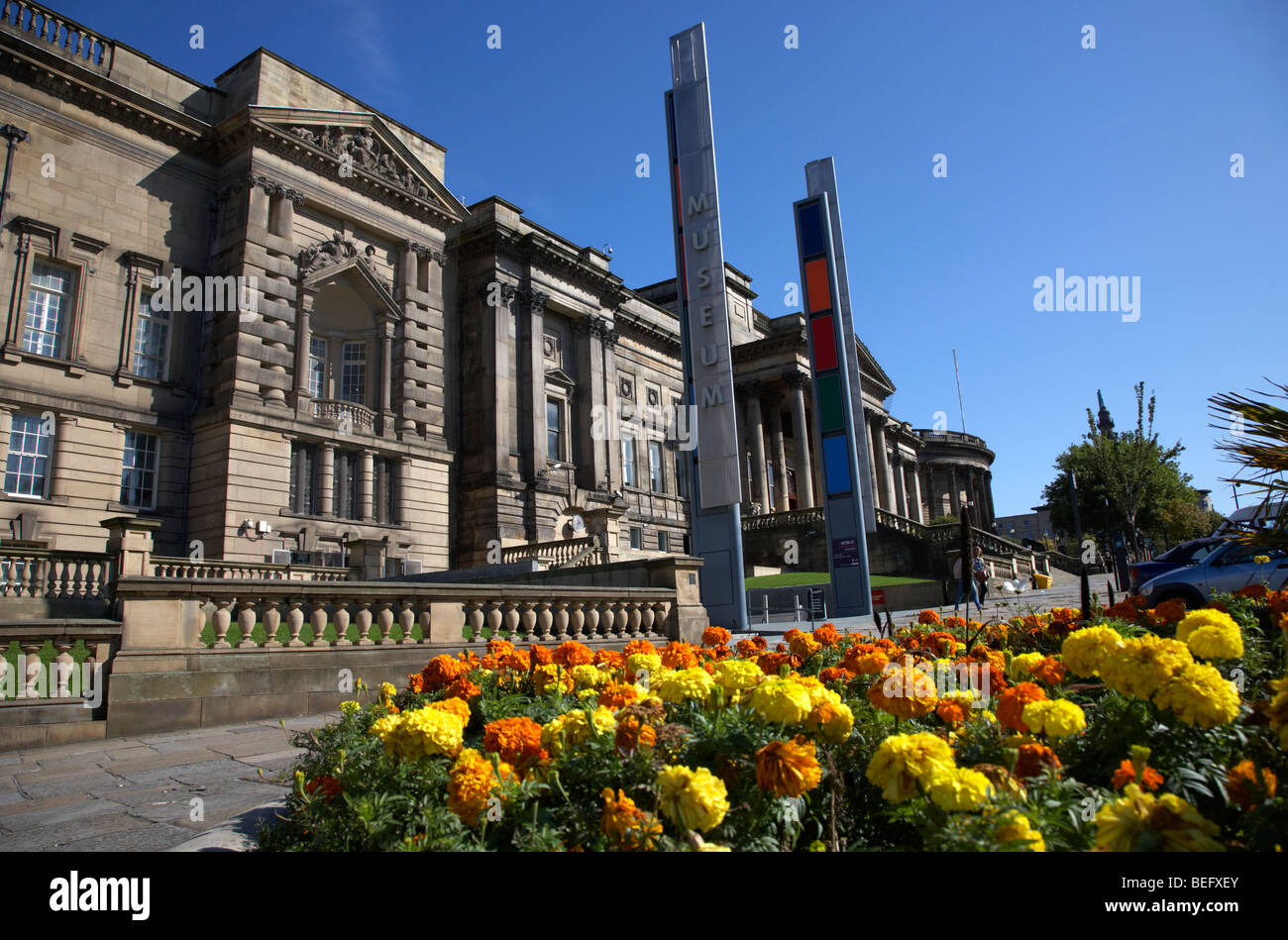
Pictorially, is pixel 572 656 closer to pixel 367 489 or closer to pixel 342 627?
pixel 342 627

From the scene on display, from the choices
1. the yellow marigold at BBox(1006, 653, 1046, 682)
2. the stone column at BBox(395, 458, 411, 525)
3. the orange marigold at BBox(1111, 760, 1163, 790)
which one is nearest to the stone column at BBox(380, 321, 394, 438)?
the stone column at BBox(395, 458, 411, 525)

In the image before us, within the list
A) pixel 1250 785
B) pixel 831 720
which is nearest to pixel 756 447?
pixel 831 720

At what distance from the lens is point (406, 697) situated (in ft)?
18.1

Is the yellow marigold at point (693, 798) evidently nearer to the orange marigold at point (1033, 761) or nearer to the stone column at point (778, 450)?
the orange marigold at point (1033, 761)

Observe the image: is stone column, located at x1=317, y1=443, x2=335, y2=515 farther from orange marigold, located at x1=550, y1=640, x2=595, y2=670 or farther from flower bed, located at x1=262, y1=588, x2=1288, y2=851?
flower bed, located at x1=262, y1=588, x2=1288, y2=851

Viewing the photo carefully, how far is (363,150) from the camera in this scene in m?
31.2

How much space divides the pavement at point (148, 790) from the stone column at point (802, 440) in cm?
4558

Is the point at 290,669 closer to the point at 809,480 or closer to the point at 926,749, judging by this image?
the point at 926,749

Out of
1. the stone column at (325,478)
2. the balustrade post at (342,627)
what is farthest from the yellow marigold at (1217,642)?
the stone column at (325,478)

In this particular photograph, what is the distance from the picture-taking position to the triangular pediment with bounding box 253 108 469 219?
2864cm

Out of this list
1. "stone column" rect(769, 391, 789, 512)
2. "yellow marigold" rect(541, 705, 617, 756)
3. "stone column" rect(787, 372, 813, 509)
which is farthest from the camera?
"stone column" rect(769, 391, 789, 512)

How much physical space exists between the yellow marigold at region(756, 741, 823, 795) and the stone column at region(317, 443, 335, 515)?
28.1 meters

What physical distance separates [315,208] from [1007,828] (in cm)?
3275

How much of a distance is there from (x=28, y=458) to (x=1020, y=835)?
28.4 metres
